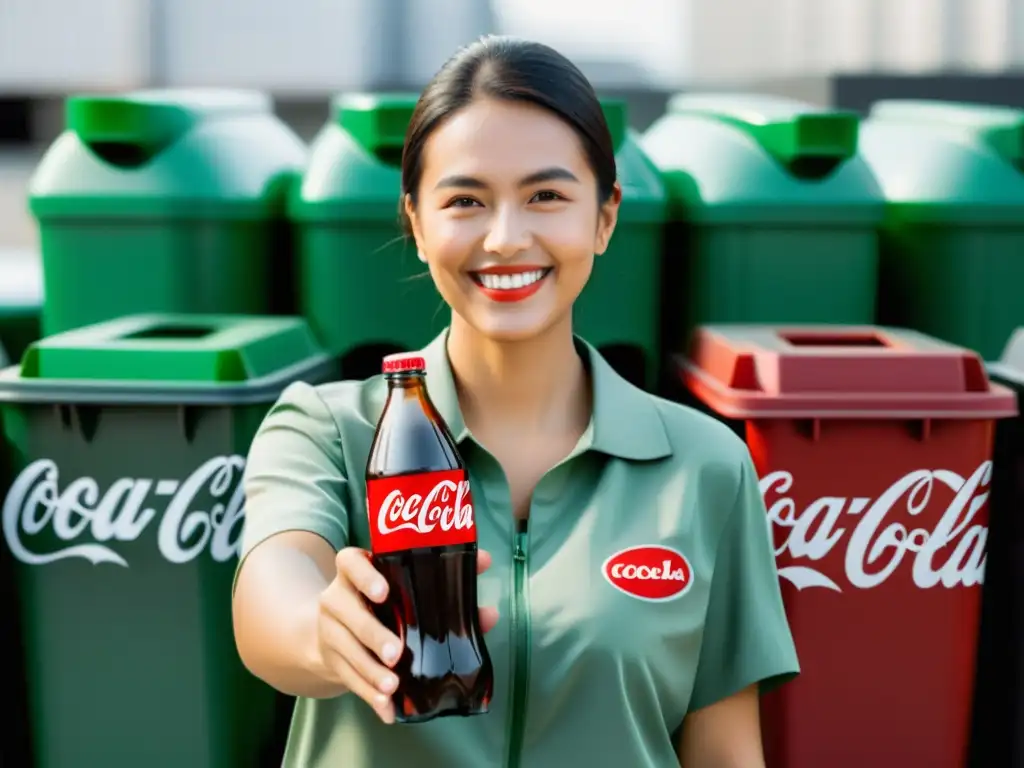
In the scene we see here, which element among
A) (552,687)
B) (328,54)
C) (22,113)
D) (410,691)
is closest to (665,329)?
(552,687)

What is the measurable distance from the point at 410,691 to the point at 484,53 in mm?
897

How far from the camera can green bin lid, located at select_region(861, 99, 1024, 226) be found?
10.7ft

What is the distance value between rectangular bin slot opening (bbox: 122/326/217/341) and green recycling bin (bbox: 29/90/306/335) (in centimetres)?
24

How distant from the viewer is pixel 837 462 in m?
2.62

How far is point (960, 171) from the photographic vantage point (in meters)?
3.29

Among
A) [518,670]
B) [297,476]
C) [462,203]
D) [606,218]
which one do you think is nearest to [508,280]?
[462,203]

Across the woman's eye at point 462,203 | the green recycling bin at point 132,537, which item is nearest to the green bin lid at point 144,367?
the green recycling bin at point 132,537

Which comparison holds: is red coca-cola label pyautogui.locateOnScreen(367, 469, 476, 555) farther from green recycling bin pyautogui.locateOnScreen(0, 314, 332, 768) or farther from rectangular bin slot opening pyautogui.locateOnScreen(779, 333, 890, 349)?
rectangular bin slot opening pyautogui.locateOnScreen(779, 333, 890, 349)

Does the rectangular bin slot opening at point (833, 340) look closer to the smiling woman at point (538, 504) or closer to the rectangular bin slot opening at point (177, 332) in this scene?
the smiling woman at point (538, 504)

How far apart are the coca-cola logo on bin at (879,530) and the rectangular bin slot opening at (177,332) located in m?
1.34

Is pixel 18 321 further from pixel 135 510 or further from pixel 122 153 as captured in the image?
pixel 135 510

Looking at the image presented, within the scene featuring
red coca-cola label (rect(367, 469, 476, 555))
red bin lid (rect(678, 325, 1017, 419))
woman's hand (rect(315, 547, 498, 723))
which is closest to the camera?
woman's hand (rect(315, 547, 498, 723))

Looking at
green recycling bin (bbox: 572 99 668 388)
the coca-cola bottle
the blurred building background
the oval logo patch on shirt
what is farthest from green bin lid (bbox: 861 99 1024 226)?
the blurred building background

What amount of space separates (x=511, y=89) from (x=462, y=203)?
0.56ft
